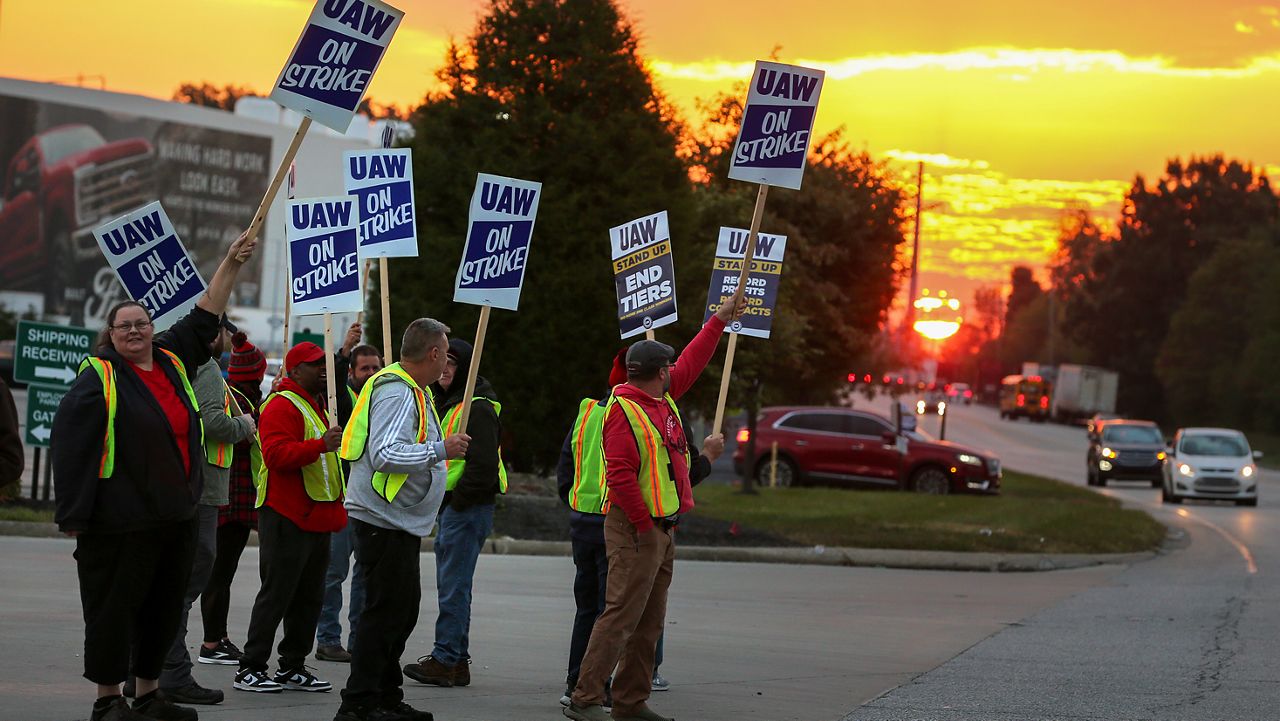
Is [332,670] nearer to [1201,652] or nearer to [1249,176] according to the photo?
[1201,652]

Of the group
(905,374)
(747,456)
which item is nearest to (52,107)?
(905,374)

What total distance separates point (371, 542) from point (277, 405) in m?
1.25

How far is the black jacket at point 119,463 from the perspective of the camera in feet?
22.5

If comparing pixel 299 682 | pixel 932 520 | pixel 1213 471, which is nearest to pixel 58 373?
pixel 299 682

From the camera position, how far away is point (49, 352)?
18688 millimetres

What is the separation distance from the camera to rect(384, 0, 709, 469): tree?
20.1 metres

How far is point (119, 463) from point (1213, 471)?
29.5m

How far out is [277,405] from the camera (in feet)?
27.9

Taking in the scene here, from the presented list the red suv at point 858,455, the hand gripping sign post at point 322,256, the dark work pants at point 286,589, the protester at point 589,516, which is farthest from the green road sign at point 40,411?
the red suv at point 858,455

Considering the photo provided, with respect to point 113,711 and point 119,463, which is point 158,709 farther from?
point 119,463

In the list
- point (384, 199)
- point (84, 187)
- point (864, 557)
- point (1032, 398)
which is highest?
point (84, 187)

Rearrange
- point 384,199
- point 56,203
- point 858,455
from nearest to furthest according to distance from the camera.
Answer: point 384,199 → point 858,455 → point 56,203

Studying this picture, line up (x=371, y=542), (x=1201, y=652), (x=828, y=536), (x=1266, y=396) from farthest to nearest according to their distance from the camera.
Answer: (x=1266, y=396)
(x=828, y=536)
(x=1201, y=652)
(x=371, y=542)

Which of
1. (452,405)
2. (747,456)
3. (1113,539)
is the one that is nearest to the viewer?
(452,405)
